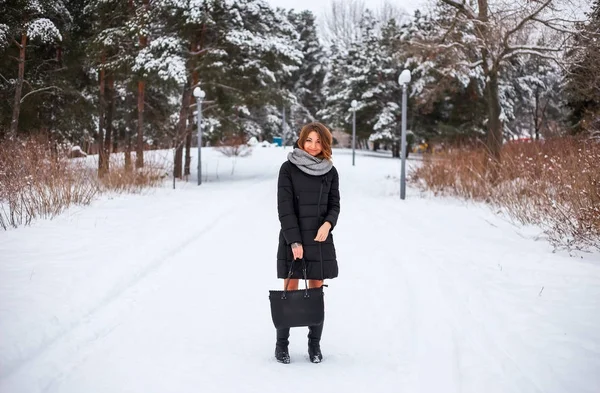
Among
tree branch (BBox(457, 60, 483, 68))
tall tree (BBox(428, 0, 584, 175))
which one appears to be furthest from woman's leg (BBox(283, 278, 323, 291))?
tree branch (BBox(457, 60, 483, 68))

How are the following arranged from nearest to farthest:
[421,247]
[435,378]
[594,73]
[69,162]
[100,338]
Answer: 1. [435,378]
2. [100,338]
3. [421,247]
4. [69,162]
5. [594,73]

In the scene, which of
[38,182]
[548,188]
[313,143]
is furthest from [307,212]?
[38,182]

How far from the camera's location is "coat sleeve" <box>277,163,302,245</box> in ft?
10.2

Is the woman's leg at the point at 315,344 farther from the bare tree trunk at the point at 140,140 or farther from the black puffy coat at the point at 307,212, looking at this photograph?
the bare tree trunk at the point at 140,140

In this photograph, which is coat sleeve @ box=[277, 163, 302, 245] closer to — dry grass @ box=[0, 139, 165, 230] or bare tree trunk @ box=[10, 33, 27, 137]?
dry grass @ box=[0, 139, 165, 230]

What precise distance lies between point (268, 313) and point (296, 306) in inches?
51.0

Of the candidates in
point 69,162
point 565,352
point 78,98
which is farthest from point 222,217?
point 78,98

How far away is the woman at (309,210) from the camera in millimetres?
3166

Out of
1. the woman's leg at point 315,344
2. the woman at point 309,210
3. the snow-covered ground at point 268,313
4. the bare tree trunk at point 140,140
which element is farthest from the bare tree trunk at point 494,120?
the woman's leg at point 315,344

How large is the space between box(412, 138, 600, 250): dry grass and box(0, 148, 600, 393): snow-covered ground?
44 cm

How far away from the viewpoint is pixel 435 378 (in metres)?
2.97

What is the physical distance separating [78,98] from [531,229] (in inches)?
714

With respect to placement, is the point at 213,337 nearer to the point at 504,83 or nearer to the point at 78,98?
the point at 78,98

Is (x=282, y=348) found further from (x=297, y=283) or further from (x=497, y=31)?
(x=497, y=31)
